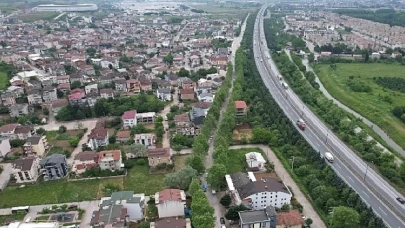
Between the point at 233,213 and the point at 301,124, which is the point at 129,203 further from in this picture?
the point at 301,124

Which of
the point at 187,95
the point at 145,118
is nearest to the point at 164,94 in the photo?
the point at 187,95

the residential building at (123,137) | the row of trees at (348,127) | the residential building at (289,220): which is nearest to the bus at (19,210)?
the residential building at (123,137)

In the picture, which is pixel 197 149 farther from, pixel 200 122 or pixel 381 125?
pixel 381 125

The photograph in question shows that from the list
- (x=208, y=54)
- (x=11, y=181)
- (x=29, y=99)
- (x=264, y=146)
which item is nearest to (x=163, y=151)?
(x=264, y=146)

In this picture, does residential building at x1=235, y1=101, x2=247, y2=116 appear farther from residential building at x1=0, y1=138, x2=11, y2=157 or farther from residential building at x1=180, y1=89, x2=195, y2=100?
residential building at x1=0, y1=138, x2=11, y2=157

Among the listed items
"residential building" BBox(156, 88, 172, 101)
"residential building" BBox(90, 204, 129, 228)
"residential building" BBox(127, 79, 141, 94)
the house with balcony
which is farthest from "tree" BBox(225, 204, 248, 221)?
"residential building" BBox(127, 79, 141, 94)

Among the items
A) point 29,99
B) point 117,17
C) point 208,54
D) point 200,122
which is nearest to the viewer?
point 200,122
